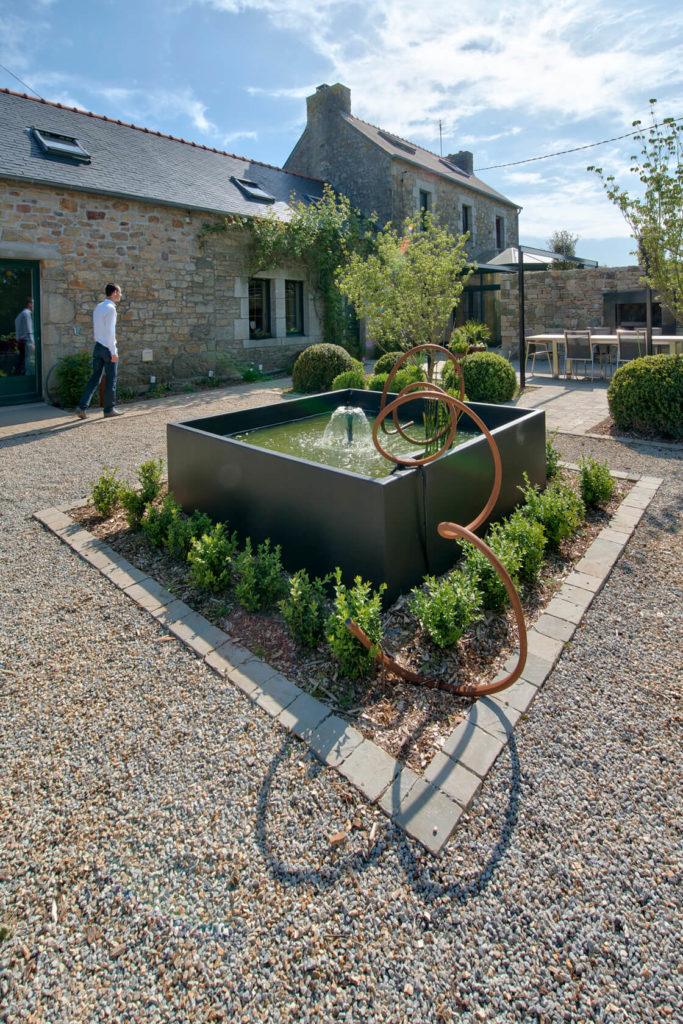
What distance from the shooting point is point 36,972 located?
5.17ft

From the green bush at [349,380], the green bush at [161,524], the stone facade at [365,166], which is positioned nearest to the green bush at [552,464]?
the green bush at [161,524]

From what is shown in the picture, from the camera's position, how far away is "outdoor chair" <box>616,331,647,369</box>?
10.2 meters

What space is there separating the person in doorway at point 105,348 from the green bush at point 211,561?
5.64 m

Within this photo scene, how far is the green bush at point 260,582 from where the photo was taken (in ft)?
10.8

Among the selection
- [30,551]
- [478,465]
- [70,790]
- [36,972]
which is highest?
[478,465]

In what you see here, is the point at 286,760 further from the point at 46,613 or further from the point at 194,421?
the point at 194,421

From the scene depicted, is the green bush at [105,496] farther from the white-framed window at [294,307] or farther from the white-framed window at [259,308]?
the white-framed window at [294,307]

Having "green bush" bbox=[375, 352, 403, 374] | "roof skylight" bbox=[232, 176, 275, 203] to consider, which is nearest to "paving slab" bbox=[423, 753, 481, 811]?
"green bush" bbox=[375, 352, 403, 374]

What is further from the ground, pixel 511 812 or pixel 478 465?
pixel 478 465

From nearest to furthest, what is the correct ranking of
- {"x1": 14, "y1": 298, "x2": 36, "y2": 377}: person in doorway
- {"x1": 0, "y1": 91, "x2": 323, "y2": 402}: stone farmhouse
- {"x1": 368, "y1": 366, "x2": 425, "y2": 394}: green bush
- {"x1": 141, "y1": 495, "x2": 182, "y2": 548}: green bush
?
{"x1": 141, "y1": 495, "x2": 182, "y2": 548}: green bush < {"x1": 368, "y1": 366, "x2": 425, "y2": 394}: green bush < {"x1": 0, "y1": 91, "x2": 323, "y2": 402}: stone farmhouse < {"x1": 14, "y1": 298, "x2": 36, "y2": 377}: person in doorway

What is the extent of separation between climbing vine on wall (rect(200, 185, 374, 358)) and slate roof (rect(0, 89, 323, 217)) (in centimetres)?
39

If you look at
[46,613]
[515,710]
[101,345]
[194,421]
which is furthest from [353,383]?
[515,710]

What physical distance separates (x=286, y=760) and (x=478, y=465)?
235 cm

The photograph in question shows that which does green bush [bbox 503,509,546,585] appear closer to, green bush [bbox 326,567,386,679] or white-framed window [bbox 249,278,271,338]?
green bush [bbox 326,567,386,679]
